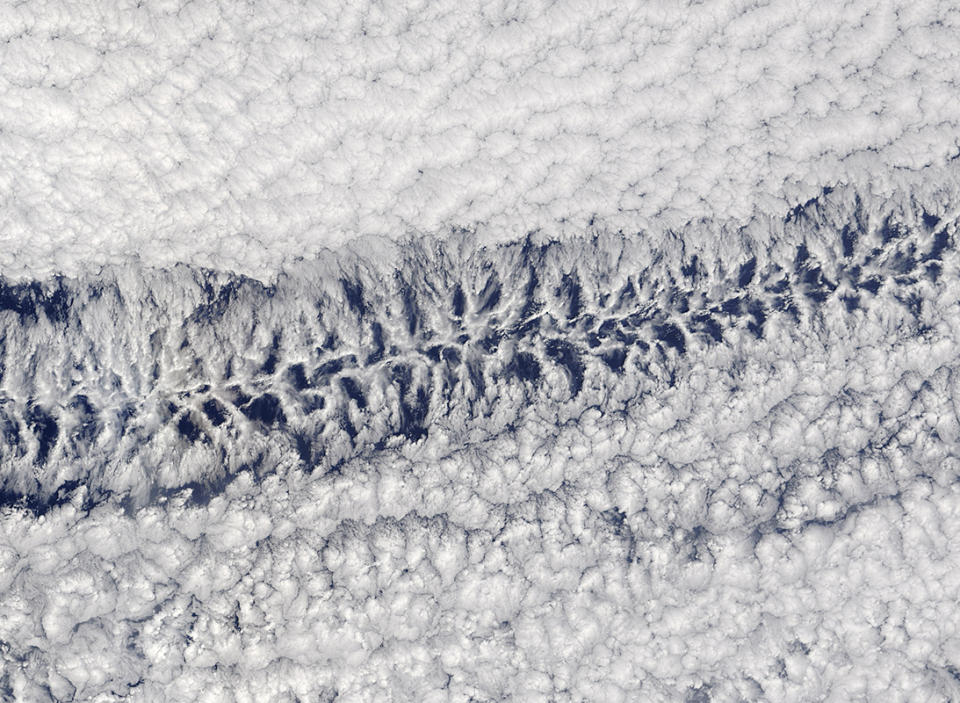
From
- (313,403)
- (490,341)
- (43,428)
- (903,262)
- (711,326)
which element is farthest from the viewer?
(903,262)

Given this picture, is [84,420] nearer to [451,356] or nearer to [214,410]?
[214,410]

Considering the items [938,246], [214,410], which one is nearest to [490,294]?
[214,410]

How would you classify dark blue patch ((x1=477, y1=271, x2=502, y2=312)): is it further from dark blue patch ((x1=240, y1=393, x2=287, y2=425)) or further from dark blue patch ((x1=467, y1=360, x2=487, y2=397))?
dark blue patch ((x1=240, y1=393, x2=287, y2=425))

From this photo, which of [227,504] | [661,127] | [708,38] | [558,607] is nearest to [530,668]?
[558,607]

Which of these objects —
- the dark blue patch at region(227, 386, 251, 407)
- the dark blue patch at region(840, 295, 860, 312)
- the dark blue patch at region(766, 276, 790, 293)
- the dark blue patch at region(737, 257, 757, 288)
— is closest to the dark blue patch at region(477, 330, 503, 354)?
the dark blue patch at region(227, 386, 251, 407)

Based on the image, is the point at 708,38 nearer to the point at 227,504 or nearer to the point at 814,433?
the point at 814,433

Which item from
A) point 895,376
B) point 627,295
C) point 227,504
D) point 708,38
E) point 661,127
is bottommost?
point 227,504
